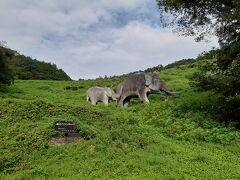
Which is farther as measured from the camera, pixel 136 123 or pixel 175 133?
pixel 136 123

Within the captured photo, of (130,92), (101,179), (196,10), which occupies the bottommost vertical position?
(101,179)

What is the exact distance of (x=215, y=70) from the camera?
26.6 metres

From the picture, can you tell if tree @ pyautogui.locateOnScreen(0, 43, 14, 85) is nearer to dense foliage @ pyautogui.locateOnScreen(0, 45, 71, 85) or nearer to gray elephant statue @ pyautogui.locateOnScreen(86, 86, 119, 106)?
gray elephant statue @ pyautogui.locateOnScreen(86, 86, 119, 106)

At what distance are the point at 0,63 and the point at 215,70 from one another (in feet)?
56.2

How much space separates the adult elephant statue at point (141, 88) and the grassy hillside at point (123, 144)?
288 centimetres

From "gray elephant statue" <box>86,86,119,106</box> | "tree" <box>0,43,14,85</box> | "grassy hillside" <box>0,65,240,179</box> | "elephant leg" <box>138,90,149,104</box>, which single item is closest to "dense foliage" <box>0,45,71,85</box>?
"tree" <box>0,43,14,85</box>

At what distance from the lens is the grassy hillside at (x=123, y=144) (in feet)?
59.0

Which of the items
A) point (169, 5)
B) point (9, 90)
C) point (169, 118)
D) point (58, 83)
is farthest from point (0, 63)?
point (169, 118)

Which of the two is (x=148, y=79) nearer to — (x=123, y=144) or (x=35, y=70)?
(x=123, y=144)

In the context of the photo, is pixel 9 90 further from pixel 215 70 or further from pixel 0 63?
pixel 215 70

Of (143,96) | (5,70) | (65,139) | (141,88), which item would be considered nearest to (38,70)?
(5,70)

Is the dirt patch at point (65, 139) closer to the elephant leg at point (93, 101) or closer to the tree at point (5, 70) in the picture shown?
the elephant leg at point (93, 101)

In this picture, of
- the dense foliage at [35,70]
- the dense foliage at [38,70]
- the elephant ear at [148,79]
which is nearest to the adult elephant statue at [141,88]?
the elephant ear at [148,79]

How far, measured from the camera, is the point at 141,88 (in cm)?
3189
